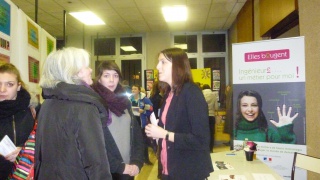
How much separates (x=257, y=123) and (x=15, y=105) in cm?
240

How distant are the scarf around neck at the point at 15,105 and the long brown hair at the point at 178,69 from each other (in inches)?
39.2

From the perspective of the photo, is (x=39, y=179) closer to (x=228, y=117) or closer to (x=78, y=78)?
(x=78, y=78)

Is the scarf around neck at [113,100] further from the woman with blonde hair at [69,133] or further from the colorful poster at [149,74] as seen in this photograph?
the colorful poster at [149,74]

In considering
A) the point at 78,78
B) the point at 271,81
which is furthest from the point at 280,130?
the point at 78,78

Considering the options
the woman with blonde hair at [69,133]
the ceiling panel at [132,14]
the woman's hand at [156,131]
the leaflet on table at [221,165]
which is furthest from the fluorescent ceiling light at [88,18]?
the woman with blonde hair at [69,133]

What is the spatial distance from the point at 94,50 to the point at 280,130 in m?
6.94

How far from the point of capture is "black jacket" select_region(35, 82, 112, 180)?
4.03ft

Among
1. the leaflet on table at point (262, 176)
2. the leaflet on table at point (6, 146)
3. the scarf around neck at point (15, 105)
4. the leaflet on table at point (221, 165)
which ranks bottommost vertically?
the leaflet on table at point (262, 176)

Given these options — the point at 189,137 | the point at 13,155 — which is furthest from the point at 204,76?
the point at 13,155

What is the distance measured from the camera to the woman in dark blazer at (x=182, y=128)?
1.51m

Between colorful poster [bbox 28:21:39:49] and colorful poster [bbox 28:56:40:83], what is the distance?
148 millimetres

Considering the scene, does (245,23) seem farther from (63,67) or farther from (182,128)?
(63,67)

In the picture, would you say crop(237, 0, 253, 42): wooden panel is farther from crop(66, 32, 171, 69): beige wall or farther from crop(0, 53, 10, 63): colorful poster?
crop(0, 53, 10, 63): colorful poster

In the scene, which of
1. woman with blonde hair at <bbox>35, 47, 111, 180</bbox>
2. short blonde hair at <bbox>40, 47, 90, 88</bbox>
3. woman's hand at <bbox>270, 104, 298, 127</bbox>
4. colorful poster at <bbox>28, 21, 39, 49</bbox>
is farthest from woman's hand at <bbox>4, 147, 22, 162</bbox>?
woman's hand at <bbox>270, 104, 298, 127</bbox>
